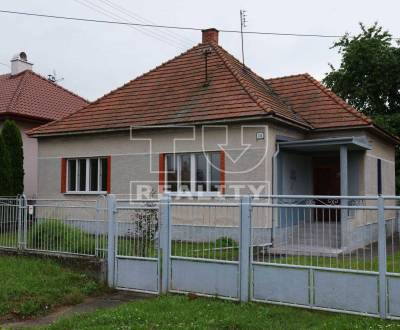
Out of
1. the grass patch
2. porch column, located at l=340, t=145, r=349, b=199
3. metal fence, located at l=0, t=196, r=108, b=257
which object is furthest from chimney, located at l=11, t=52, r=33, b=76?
the grass patch

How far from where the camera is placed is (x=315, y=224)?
6.80 m

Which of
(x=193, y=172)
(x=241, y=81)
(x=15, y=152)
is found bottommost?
(x=193, y=172)

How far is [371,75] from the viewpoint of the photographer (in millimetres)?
27078

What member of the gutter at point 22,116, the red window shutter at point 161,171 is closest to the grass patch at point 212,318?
the red window shutter at point 161,171

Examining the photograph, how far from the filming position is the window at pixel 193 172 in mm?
13469

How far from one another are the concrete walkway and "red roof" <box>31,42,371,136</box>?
6145 mm

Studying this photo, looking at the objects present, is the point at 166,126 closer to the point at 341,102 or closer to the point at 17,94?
the point at 341,102

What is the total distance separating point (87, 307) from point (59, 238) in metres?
2.68

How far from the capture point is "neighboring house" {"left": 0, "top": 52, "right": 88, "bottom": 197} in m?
19.6

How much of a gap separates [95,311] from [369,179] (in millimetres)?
10759

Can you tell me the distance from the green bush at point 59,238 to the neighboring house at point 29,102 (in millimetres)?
9748

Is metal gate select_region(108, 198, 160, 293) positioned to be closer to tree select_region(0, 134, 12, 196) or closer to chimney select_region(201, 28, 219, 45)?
tree select_region(0, 134, 12, 196)

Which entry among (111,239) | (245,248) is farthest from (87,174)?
(245,248)

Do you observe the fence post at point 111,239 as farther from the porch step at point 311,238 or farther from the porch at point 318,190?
the porch step at point 311,238
